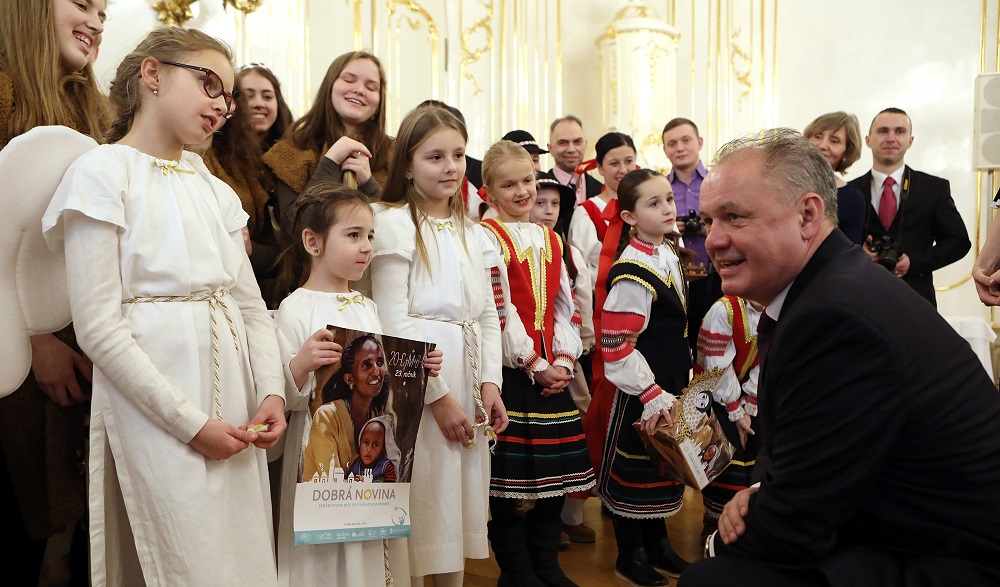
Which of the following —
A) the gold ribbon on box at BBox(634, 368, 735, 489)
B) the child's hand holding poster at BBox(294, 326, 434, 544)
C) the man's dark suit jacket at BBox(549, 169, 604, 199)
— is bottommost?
the gold ribbon on box at BBox(634, 368, 735, 489)

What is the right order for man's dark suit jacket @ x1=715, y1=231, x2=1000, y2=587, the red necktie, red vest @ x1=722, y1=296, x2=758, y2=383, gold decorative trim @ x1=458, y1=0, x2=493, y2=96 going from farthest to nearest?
1. gold decorative trim @ x1=458, y1=0, x2=493, y2=96
2. the red necktie
3. red vest @ x1=722, y1=296, x2=758, y2=383
4. man's dark suit jacket @ x1=715, y1=231, x2=1000, y2=587

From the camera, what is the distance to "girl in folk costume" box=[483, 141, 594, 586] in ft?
10.0

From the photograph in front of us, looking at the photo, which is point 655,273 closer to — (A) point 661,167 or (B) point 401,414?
(B) point 401,414

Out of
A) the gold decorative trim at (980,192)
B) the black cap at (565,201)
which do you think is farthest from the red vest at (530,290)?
the gold decorative trim at (980,192)

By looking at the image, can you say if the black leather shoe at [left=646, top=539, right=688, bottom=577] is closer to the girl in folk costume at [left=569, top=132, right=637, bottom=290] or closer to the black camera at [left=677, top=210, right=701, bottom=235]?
the girl in folk costume at [left=569, top=132, right=637, bottom=290]

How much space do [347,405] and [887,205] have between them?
13.4 ft

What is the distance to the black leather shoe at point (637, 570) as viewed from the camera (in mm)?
3219

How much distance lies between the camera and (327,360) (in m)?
2.16

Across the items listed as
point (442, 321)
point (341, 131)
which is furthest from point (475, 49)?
point (442, 321)

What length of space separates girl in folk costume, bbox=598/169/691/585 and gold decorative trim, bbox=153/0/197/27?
2.43 m

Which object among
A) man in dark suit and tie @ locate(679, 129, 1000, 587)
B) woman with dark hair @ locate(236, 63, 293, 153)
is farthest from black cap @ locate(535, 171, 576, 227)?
man in dark suit and tie @ locate(679, 129, 1000, 587)

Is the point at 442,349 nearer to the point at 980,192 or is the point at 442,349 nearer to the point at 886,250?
the point at 886,250

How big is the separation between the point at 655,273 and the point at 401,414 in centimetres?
142

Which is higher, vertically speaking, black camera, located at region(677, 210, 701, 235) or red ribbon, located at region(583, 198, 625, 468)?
black camera, located at region(677, 210, 701, 235)
